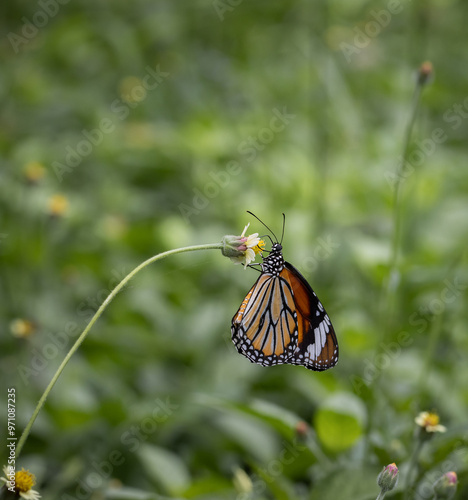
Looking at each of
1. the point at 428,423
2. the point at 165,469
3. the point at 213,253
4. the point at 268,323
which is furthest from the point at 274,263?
the point at 213,253

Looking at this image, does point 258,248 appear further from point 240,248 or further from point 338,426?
point 338,426

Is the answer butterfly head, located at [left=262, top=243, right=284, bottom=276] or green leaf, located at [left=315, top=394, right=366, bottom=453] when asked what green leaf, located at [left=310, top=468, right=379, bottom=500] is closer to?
green leaf, located at [left=315, top=394, right=366, bottom=453]

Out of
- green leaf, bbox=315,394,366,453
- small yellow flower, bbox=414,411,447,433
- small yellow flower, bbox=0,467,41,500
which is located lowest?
small yellow flower, bbox=0,467,41,500

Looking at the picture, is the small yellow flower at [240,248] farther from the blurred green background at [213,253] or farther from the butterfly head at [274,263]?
the blurred green background at [213,253]

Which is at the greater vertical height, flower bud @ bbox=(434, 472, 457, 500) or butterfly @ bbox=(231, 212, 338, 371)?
butterfly @ bbox=(231, 212, 338, 371)

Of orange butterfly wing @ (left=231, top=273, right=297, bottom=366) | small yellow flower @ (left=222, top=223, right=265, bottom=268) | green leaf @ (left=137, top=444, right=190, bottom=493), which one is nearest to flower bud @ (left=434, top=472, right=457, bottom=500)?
orange butterfly wing @ (left=231, top=273, right=297, bottom=366)
